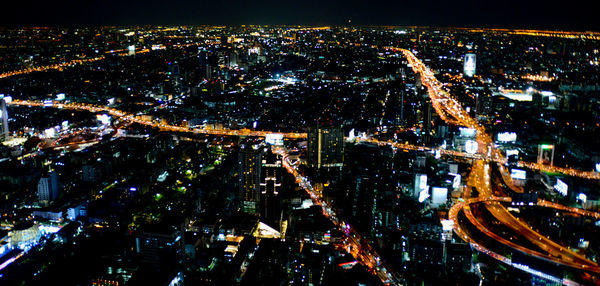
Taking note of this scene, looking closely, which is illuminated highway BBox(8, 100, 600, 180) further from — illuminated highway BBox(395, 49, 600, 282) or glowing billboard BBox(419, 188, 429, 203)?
glowing billboard BBox(419, 188, 429, 203)

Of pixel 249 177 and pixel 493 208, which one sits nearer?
pixel 493 208

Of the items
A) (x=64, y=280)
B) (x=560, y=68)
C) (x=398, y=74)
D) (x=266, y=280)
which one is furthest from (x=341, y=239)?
(x=398, y=74)

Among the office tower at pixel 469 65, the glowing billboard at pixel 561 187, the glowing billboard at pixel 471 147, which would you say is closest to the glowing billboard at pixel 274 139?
the glowing billboard at pixel 471 147

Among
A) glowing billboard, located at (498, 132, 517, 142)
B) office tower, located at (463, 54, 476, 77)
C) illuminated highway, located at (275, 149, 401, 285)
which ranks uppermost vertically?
office tower, located at (463, 54, 476, 77)

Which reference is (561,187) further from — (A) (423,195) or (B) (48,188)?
(B) (48,188)

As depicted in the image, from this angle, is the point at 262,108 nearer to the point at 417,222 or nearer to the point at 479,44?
the point at 479,44

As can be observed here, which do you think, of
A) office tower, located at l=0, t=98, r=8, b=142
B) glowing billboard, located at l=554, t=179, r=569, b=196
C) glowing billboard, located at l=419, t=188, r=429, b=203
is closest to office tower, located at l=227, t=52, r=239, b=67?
office tower, located at l=0, t=98, r=8, b=142

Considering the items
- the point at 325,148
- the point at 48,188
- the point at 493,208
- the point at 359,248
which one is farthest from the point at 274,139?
the point at 493,208
